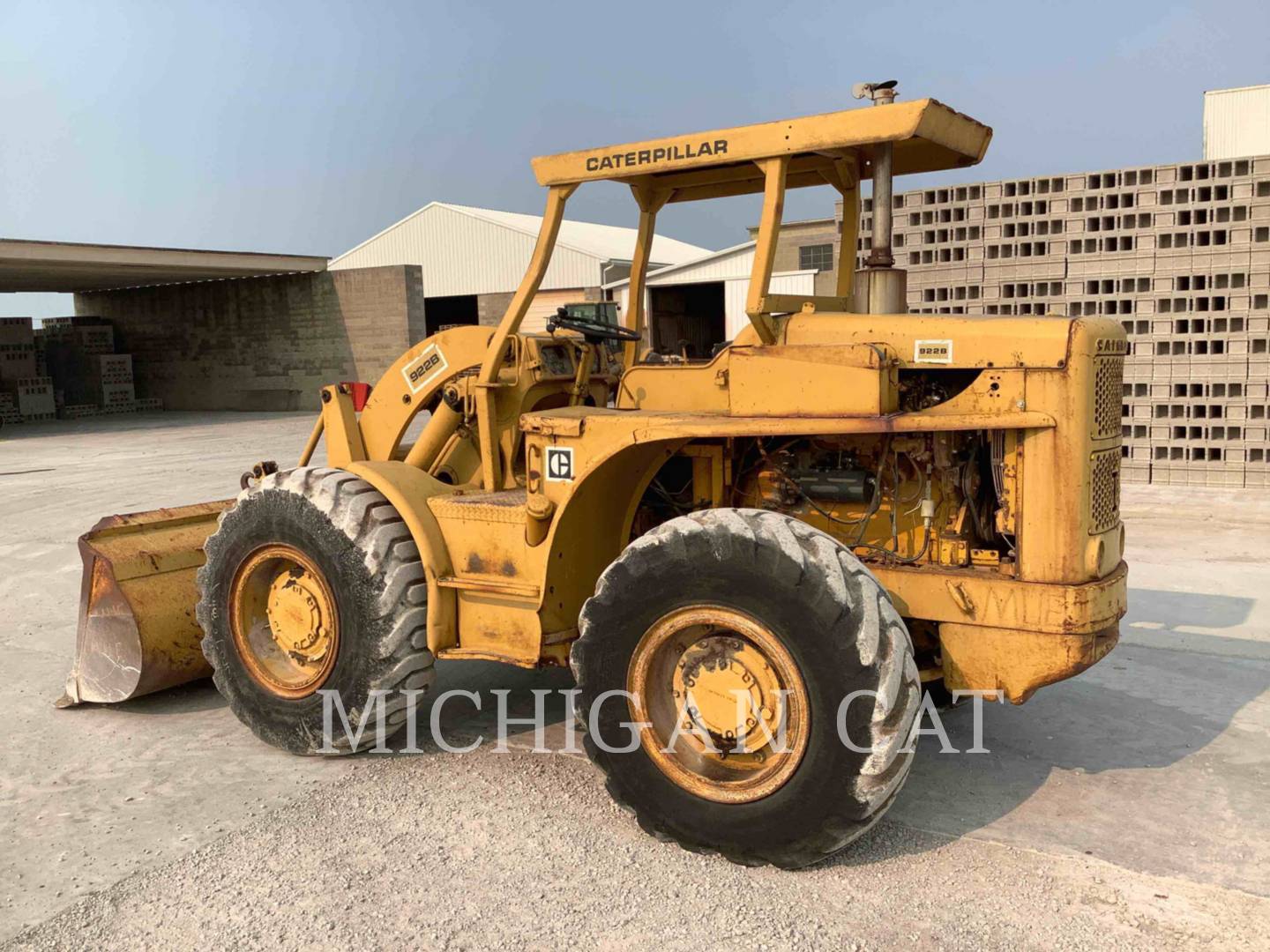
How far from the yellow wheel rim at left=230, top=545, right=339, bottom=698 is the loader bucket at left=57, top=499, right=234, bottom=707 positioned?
778 mm

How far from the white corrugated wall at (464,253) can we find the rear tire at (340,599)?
2694 cm

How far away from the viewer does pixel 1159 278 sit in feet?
39.9

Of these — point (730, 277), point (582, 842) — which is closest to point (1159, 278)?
point (582, 842)

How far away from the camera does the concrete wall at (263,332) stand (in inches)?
1088

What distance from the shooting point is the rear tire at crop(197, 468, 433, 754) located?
4.65 meters

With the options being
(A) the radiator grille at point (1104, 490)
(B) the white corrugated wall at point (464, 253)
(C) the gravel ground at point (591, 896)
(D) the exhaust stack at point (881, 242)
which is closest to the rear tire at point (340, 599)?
(C) the gravel ground at point (591, 896)

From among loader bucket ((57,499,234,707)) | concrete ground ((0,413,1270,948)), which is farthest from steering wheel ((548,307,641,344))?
loader bucket ((57,499,234,707))

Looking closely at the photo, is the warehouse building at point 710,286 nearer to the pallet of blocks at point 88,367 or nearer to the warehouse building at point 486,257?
the warehouse building at point 486,257

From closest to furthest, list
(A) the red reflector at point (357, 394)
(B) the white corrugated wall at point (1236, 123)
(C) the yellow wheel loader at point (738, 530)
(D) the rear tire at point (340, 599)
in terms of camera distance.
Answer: (C) the yellow wheel loader at point (738, 530) → (D) the rear tire at point (340, 599) → (A) the red reflector at point (357, 394) → (B) the white corrugated wall at point (1236, 123)

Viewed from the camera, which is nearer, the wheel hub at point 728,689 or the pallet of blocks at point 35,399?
the wheel hub at point 728,689

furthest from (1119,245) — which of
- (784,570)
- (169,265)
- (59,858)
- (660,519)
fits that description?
(169,265)

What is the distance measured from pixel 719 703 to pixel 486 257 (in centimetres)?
3173

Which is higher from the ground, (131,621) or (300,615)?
(300,615)

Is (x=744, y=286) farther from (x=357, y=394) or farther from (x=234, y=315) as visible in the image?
(x=357, y=394)
